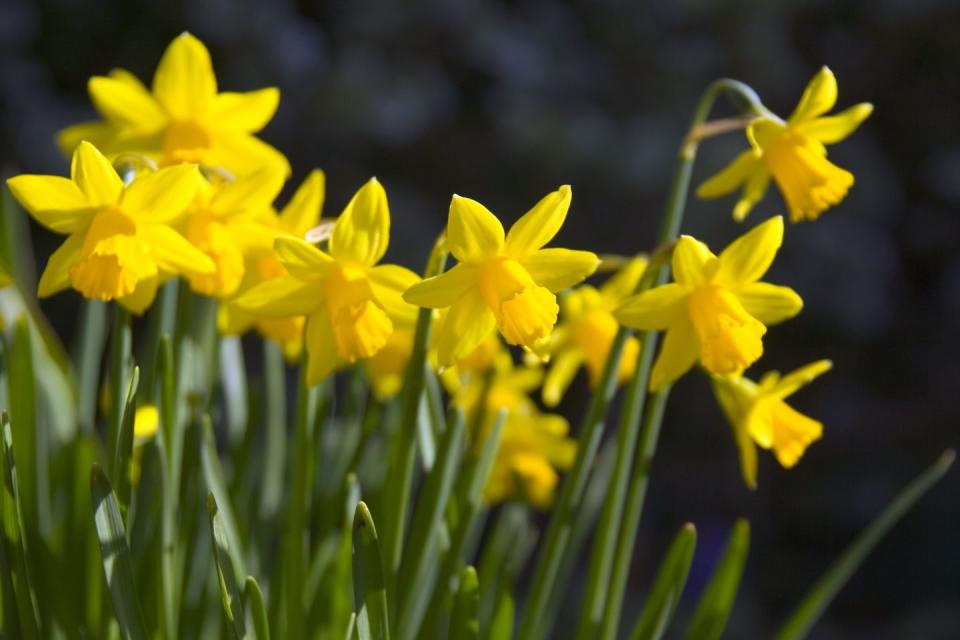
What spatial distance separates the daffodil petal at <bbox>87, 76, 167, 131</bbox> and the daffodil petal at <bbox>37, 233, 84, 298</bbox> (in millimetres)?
196

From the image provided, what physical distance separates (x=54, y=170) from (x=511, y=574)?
1.96 meters

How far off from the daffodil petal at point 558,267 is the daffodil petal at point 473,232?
3 cm

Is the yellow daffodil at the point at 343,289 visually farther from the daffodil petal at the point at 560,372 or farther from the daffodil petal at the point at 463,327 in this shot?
the daffodil petal at the point at 560,372

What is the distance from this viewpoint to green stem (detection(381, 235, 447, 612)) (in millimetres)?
892

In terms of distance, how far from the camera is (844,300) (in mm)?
2666

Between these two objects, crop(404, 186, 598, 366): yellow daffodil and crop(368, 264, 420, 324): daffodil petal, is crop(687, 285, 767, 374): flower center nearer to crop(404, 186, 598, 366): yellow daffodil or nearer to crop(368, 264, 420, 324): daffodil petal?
crop(404, 186, 598, 366): yellow daffodil

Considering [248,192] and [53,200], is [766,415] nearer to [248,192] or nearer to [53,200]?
[248,192]

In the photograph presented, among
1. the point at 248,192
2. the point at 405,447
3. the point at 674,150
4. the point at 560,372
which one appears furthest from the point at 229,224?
the point at 674,150

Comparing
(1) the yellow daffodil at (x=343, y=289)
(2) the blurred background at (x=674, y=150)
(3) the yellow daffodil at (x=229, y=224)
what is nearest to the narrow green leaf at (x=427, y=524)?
(1) the yellow daffodil at (x=343, y=289)

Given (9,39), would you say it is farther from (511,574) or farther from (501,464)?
(511,574)

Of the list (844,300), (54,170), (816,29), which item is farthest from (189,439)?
(816,29)

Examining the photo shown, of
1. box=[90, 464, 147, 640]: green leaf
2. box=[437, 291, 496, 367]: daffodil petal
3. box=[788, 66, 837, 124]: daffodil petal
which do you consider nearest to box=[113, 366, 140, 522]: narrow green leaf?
box=[90, 464, 147, 640]: green leaf

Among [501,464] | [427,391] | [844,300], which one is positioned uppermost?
[427,391]

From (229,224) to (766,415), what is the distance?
1.72 ft
